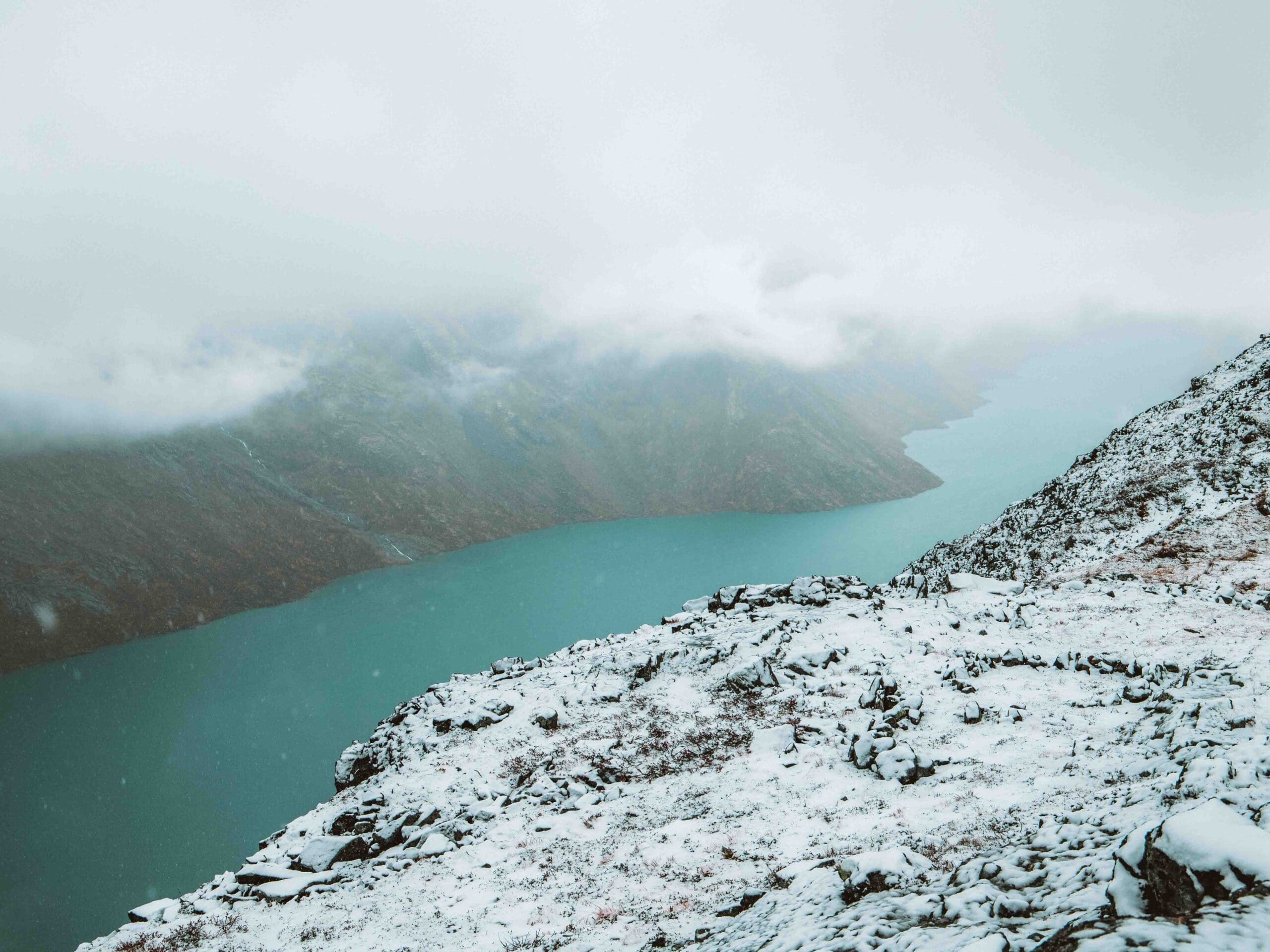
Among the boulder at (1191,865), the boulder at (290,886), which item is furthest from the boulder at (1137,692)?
the boulder at (290,886)

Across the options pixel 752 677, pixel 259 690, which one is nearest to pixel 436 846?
pixel 752 677

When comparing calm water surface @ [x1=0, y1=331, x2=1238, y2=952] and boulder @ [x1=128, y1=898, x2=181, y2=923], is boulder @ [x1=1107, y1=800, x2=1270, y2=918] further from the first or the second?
calm water surface @ [x1=0, y1=331, x2=1238, y2=952]

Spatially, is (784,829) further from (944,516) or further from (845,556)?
(944,516)

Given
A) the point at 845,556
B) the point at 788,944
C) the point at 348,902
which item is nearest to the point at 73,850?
the point at 348,902

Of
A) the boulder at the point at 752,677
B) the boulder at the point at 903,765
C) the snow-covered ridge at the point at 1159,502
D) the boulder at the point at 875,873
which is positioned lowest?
the boulder at the point at 875,873

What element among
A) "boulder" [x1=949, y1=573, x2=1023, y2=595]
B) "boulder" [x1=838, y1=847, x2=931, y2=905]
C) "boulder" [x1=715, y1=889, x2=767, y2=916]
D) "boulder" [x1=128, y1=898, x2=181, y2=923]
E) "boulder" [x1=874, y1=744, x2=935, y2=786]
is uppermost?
"boulder" [x1=949, y1=573, x2=1023, y2=595]

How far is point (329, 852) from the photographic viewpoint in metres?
15.7

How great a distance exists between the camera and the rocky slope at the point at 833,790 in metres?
6.05

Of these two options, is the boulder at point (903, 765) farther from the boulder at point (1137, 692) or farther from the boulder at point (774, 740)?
the boulder at point (1137, 692)

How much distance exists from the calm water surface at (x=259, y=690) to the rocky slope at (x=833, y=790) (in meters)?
63.5

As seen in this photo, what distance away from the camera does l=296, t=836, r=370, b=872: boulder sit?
15430mm

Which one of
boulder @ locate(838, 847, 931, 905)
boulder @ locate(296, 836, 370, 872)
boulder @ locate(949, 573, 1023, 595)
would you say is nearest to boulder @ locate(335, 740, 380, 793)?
boulder @ locate(296, 836, 370, 872)

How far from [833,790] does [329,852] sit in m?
12.9

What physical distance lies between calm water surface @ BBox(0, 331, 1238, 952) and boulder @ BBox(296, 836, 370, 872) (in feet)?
207
